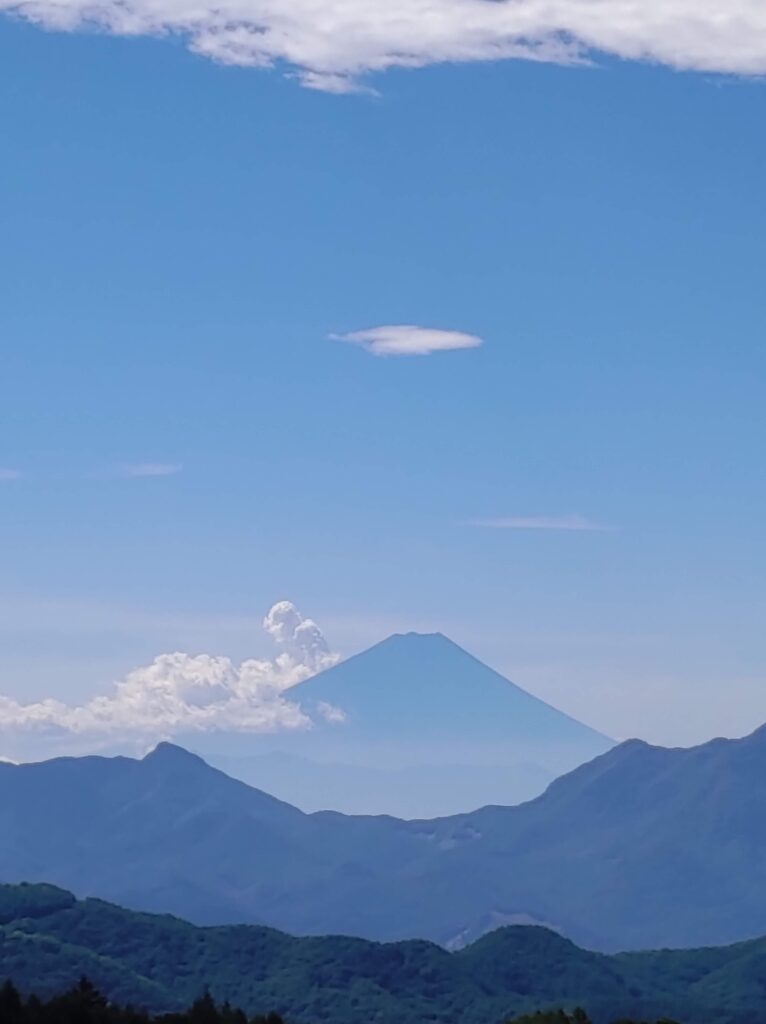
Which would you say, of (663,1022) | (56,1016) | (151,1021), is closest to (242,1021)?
(151,1021)

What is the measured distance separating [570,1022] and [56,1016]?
54.4m

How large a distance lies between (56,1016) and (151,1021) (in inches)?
828

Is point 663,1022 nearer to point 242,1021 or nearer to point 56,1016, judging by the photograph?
point 242,1021

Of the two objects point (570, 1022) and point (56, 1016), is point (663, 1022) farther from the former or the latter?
point (56, 1016)

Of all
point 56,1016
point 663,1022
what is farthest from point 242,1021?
point 663,1022

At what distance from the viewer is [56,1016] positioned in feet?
482

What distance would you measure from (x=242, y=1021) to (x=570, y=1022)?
106ft

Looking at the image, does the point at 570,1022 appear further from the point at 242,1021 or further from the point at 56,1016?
the point at 56,1016

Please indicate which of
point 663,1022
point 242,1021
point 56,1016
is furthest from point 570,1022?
point 56,1016

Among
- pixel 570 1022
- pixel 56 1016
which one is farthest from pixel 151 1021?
pixel 570 1022

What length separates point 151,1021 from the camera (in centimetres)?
16638

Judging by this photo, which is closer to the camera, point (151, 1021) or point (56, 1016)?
point (56, 1016)

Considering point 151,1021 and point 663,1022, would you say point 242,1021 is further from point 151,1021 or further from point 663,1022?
point 663,1022

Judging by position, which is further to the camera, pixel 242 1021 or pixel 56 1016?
pixel 242 1021
